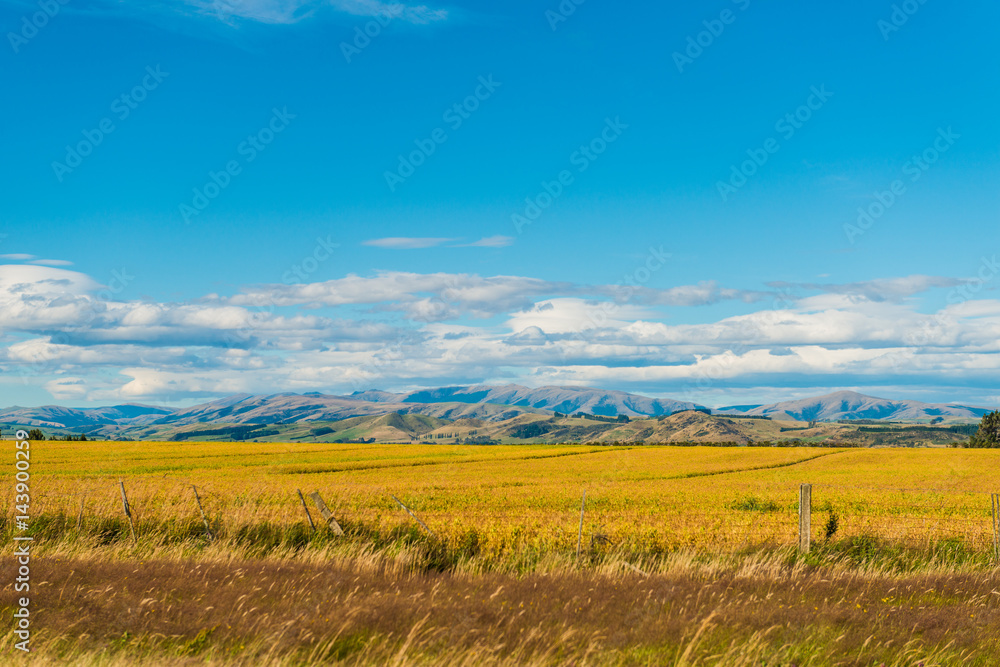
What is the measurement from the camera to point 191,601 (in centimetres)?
951

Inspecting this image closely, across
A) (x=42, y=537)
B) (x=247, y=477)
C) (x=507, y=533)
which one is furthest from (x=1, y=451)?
(x=507, y=533)

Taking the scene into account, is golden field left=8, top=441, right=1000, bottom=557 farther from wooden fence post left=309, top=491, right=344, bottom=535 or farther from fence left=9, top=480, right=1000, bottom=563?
wooden fence post left=309, top=491, right=344, bottom=535

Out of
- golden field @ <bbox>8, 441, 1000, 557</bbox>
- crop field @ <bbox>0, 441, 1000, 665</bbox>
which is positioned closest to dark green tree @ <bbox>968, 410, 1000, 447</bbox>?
golden field @ <bbox>8, 441, 1000, 557</bbox>

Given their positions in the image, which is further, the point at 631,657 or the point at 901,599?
the point at 901,599

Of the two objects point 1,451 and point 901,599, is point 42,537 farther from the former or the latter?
point 1,451

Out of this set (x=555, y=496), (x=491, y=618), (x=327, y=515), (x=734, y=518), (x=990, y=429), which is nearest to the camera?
(x=491, y=618)

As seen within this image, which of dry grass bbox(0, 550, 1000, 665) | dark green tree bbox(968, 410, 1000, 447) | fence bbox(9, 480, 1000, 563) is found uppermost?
dry grass bbox(0, 550, 1000, 665)

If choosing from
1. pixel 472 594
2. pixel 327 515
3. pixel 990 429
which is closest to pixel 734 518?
pixel 327 515

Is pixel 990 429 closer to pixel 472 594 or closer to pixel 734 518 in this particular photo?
pixel 734 518

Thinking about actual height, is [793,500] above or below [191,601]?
below

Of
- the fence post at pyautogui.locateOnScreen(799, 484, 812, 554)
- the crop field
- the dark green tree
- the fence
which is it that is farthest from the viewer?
the dark green tree

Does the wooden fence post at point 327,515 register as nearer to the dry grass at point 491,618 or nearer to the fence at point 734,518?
the fence at point 734,518

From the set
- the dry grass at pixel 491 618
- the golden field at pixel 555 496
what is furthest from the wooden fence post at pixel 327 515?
the dry grass at pixel 491 618

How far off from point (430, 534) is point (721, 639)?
27.6ft
